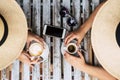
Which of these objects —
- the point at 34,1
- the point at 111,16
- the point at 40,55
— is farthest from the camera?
the point at 34,1

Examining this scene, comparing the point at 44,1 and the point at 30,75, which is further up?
the point at 44,1

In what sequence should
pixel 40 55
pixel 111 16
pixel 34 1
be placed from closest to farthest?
pixel 111 16, pixel 40 55, pixel 34 1

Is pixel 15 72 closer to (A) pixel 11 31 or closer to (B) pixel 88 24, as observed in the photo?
(A) pixel 11 31

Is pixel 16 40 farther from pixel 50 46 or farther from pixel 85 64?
pixel 85 64

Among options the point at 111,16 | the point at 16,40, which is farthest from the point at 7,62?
the point at 111,16

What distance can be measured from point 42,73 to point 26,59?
0.24 m

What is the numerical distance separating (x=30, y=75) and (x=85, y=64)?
569mm

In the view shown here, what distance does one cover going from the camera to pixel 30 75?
3.82 meters

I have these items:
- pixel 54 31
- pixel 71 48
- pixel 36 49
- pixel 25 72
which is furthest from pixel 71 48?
pixel 25 72

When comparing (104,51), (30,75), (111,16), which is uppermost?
(111,16)

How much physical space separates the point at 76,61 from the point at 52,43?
30 cm

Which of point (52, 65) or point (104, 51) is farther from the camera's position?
point (52, 65)

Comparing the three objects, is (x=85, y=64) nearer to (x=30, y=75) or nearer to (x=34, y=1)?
(x=30, y=75)

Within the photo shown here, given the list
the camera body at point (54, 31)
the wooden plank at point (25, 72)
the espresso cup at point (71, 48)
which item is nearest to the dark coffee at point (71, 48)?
the espresso cup at point (71, 48)
